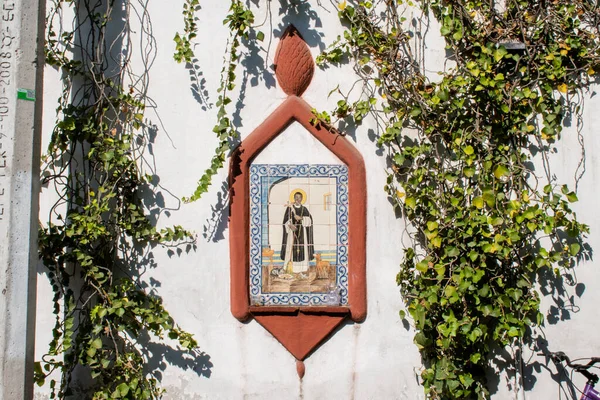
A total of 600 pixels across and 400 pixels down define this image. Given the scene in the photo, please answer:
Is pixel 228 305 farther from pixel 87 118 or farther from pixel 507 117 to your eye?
pixel 507 117

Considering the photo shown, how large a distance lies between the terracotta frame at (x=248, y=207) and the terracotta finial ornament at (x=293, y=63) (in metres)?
0.08

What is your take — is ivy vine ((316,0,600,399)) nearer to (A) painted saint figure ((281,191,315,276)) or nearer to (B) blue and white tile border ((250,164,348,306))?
(B) blue and white tile border ((250,164,348,306))

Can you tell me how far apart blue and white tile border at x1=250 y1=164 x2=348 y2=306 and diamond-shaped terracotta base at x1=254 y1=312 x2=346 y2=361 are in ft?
0.29

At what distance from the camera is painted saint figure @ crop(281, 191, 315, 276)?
411 cm

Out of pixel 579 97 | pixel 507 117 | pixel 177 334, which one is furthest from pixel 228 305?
pixel 579 97

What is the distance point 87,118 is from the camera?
13.3 feet

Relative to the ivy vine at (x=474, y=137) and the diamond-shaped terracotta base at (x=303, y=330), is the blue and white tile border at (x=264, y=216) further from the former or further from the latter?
the ivy vine at (x=474, y=137)

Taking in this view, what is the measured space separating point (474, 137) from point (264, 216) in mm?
1331

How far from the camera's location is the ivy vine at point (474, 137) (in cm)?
396

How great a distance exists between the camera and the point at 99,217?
4.00 meters

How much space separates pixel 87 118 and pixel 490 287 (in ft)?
8.38

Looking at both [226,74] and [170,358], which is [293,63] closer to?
[226,74]

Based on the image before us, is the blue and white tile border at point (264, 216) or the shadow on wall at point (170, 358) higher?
the blue and white tile border at point (264, 216)

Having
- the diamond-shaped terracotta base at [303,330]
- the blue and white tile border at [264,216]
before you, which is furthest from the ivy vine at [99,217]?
the diamond-shaped terracotta base at [303,330]
